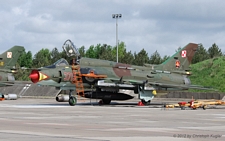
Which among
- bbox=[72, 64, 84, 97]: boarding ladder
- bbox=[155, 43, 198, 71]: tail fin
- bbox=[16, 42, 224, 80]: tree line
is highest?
bbox=[16, 42, 224, 80]: tree line

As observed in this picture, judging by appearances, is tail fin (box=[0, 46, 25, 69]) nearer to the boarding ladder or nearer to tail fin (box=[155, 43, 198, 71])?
the boarding ladder

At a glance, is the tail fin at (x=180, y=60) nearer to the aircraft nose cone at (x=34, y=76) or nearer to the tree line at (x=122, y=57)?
the aircraft nose cone at (x=34, y=76)

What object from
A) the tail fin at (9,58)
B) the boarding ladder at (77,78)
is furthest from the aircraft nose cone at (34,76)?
the tail fin at (9,58)

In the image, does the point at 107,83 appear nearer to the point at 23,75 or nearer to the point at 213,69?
the point at 213,69

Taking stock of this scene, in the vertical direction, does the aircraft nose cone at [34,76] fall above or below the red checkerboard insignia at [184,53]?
below

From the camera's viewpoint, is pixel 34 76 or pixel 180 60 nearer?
pixel 34 76

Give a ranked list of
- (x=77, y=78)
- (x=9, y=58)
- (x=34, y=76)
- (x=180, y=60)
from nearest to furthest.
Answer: (x=34, y=76) → (x=77, y=78) → (x=180, y=60) → (x=9, y=58)

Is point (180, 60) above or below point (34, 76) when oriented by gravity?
above

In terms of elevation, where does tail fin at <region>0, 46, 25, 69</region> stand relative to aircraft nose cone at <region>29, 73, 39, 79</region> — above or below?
above

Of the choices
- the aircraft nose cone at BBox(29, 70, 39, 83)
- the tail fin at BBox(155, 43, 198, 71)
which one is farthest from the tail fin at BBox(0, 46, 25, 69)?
the tail fin at BBox(155, 43, 198, 71)

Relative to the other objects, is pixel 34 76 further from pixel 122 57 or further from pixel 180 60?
pixel 122 57

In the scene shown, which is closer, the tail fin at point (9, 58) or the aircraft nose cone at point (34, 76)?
the aircraft nose cone at point (34, 76)

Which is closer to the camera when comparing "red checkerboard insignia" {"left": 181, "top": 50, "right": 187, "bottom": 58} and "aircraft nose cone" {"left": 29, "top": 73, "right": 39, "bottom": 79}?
"aircraft nose cone" {"left": 29, "top": 73, "right": 39, "bottom": 79}

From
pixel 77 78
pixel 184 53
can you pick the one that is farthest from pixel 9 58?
pixel 184 53
